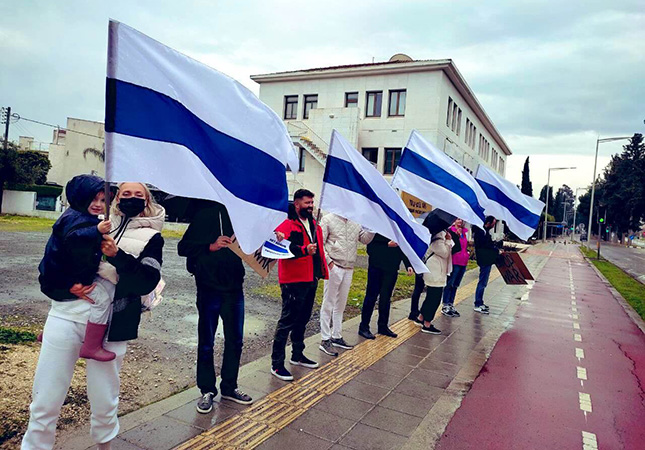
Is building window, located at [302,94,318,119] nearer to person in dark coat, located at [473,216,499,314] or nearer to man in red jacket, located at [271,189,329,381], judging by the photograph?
person in dark coat, located at [473,216,499,314]

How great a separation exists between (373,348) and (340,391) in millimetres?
1814

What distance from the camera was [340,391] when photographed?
5.02 m

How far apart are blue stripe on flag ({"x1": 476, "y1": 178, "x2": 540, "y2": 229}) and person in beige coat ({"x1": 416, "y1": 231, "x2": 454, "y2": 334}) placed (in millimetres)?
1771

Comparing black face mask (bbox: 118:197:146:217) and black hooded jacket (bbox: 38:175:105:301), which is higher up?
black face mask (bbox: 118:197:146:217)

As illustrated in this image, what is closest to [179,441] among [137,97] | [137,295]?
[137,295]

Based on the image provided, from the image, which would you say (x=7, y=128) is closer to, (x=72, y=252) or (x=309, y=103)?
(x=309, y=103)

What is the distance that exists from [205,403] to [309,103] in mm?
30576

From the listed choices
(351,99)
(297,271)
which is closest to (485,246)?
(297,271)

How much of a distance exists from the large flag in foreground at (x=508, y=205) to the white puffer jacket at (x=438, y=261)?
1.40 meters

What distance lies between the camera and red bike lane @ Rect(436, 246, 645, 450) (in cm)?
441

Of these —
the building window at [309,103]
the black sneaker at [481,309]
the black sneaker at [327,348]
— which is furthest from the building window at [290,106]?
the black sneaker at [327,348]

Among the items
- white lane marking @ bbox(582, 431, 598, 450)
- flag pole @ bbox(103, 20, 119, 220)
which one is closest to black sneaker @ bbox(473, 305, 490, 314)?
white lane marking @ bbox(582, 431, 598, 450)

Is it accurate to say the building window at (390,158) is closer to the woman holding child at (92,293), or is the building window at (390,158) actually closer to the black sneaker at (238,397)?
the black sneaker at (238,397)

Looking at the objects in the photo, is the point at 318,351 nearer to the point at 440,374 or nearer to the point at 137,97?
the point at 440,374
